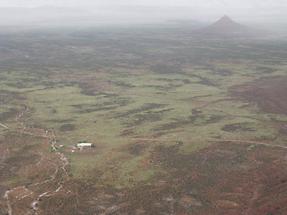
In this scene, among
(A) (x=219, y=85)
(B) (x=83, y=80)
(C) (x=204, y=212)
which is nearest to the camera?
(C) (x=204, y=212)

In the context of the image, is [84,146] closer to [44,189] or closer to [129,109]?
[44,189]

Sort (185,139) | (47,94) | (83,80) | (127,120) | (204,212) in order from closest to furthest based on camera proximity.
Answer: (204,212) < (185,139) < (127,120) < (47,94) < (83,80)

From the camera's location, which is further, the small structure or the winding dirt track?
the small structure

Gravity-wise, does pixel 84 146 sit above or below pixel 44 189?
above

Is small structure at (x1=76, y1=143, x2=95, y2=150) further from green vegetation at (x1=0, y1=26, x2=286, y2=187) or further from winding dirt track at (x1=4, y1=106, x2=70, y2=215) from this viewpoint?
winding dirt track at (x1=4, y1=106, x2=70, y2=215)

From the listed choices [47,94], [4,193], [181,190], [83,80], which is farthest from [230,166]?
[83,80]

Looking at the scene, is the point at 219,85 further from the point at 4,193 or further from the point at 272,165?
the point at 4,193

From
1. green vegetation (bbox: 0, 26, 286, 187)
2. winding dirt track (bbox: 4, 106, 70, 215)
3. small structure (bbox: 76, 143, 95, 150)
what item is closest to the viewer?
winding dirt track (bbox: 4, 106, 70, 215)

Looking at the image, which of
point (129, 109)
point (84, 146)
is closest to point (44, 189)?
point (84, 146)

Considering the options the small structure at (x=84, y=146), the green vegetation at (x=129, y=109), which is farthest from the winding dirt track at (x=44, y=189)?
the small structure at (x=84, y=146)

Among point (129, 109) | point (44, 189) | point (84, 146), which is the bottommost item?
point (129, 109)

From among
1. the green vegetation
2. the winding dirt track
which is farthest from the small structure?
the winding dirt track
